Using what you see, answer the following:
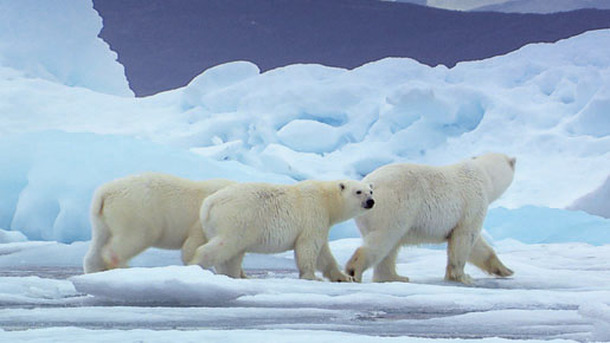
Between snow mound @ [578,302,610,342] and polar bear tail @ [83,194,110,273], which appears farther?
polar bear tail @ [83,194,110,273]

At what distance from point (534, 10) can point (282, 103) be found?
11991 mm

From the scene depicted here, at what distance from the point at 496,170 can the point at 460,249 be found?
27.6 inches

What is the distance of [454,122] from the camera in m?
Answer: 13.8

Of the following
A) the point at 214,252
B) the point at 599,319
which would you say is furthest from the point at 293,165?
the point at 599,319

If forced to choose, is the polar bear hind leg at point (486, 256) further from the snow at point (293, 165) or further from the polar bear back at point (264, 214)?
the polar bear back at point (264, 214)

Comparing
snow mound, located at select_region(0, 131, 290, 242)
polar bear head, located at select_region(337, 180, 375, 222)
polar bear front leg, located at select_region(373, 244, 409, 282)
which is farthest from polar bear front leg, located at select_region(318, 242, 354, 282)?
snow mound, located at select_region(0, 131, 290, 242)

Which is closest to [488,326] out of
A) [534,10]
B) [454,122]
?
[454,122]

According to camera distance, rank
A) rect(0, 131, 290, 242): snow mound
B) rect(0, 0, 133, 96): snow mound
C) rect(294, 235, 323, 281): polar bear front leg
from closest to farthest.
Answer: rect(294, 235, 323, 281): polar bear front leg
rect(0, 131, 290, 242): snow mound
rect(0, 0, 133, 96): snow mound

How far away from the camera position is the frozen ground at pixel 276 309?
8.86 feet

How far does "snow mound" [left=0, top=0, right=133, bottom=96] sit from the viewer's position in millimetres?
14922

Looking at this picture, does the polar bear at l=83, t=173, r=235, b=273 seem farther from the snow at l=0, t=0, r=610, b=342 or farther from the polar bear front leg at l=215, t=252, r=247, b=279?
the snow at l=0, t=0, r=610, b=342

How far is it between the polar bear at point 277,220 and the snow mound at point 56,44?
1128cm

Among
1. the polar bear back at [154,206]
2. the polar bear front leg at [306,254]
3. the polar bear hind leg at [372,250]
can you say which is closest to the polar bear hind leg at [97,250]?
the polar bear back at [154,206]

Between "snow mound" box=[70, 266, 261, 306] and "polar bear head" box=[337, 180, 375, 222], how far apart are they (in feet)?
3.85
